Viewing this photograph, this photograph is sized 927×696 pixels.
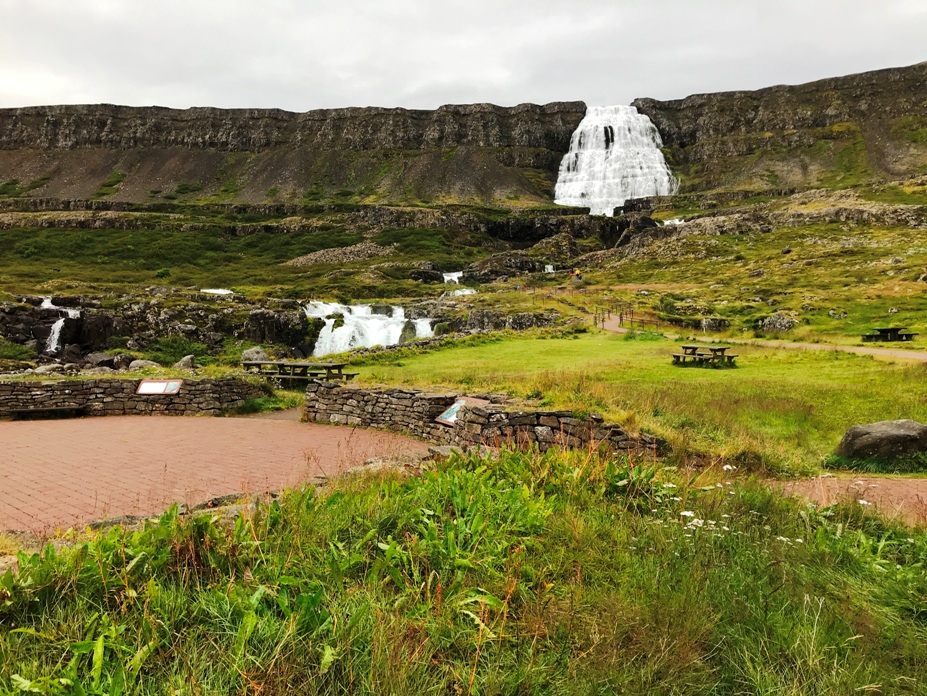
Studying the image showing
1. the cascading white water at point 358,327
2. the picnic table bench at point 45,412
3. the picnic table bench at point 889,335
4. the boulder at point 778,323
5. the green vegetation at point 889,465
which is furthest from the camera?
the cascading white water at point 358,327

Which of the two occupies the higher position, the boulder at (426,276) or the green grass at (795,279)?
the boulder at (426,276)

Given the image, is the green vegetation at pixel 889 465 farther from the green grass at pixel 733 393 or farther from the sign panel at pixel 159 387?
the sign panel at pixel 159 387

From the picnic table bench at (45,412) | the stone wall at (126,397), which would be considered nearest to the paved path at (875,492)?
the stone wall at (126,397)

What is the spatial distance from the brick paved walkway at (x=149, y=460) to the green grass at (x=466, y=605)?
5.21 feet

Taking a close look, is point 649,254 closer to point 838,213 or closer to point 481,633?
point 838,213

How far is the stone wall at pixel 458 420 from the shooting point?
891 cm

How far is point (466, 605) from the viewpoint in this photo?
3666mm

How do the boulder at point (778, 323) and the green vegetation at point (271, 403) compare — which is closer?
the green vegetation at point (271, 403)

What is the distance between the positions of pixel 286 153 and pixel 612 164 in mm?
78172

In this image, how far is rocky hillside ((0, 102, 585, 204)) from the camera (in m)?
120

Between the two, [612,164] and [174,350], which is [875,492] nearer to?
[174,350]

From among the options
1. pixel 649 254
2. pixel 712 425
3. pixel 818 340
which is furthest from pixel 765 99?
pixel 712 425

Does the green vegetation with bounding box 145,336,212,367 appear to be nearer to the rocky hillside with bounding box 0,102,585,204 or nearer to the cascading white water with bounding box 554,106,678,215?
the rocky hillside with bounding box 0,102,585,204

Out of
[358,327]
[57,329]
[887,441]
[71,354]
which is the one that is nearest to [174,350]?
[71,354]
